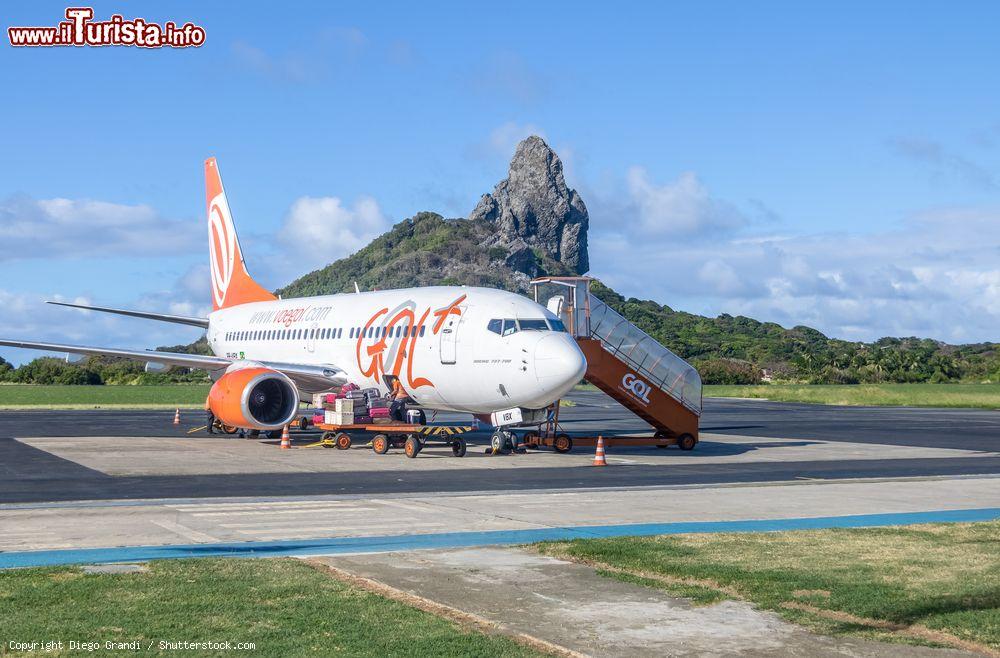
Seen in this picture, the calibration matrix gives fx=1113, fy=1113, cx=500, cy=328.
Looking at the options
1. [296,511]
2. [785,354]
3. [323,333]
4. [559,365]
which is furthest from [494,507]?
[785,354]

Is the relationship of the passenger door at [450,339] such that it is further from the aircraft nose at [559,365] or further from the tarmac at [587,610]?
the tarmac at [587,610]

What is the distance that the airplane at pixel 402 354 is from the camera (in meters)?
25.6

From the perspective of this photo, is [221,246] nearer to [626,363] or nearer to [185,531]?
[626,363]

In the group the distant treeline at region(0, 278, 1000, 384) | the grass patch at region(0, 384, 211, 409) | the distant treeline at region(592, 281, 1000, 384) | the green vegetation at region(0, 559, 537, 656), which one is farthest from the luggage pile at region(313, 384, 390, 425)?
the distant treeline at region(0, 278, 1000, 384)

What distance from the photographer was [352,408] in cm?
2906

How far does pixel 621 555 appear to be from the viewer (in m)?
12.5

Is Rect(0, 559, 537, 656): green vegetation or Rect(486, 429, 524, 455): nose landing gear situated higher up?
Rect(486, 429, 524, 455): nose landing gear

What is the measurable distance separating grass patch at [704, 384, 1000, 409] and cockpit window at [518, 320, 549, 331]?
153 ft

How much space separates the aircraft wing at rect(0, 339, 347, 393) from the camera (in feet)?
103

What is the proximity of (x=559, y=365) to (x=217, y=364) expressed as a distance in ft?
46.6

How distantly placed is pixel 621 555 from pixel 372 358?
18.8m

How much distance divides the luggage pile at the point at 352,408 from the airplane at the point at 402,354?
2.13 feet

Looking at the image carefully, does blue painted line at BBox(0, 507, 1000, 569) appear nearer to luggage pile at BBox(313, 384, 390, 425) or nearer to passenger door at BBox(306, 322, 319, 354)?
luggage pile at BBox(313, 384, 390, 425)

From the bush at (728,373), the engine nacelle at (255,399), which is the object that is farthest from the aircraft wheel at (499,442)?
the bush at (728,373)
